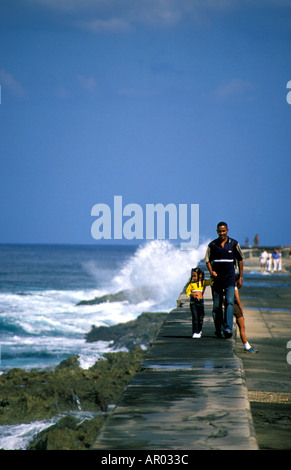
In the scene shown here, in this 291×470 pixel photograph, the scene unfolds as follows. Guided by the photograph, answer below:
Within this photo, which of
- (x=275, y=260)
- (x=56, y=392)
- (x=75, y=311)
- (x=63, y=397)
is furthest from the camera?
(x=75, y=311)

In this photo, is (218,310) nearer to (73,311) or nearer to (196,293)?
(196,293)

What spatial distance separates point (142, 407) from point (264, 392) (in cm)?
218

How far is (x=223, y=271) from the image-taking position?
7.70 m

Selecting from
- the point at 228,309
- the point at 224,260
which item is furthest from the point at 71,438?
the point at 224,260

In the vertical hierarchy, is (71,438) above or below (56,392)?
above

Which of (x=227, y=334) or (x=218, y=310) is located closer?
(x=227, y=334)

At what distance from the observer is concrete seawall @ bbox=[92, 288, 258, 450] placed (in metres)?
3.76

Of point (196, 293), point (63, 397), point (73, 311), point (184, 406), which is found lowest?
point (73, 311)

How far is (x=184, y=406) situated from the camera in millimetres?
4535

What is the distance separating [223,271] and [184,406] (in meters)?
3.35

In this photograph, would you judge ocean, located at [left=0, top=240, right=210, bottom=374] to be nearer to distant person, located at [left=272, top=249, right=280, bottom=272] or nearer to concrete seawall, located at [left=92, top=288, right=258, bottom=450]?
distant person, located at [left=272, top=249, right=280, bottom=272]

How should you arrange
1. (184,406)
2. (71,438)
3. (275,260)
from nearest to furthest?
1. (184,406)
2. (71,438)
3. (275,260)

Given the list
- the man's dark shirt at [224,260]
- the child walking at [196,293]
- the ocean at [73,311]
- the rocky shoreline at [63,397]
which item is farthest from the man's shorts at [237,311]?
the ocean at [73,311]

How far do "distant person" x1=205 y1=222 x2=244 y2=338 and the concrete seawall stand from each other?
76 centimetres
